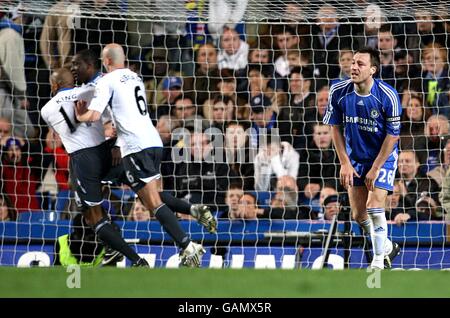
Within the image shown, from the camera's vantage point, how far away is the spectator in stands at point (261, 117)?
13.6m

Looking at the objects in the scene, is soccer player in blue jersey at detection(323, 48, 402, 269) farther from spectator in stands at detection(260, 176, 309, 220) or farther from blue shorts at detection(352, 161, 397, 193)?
spectator in stands at detection(260, 176, 309, 220)

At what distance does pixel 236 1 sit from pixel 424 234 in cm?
310

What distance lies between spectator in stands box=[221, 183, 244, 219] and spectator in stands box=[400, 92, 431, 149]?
201 centimetres

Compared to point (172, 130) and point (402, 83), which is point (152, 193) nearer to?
point (172, 130)

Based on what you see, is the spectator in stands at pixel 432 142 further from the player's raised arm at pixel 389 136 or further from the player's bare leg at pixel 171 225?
the player's bare leg at pixel 171 225

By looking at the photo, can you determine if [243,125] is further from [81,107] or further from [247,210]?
[81,107]

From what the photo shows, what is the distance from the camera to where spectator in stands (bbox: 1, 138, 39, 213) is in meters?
13.7

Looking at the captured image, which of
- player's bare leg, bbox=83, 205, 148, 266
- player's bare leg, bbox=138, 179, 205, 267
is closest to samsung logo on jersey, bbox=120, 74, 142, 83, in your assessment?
player's bare leg, bbox=138, 179, 205, 267

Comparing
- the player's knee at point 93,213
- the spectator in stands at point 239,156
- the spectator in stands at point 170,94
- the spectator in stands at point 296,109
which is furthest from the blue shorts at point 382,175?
the spectator in stands at point 170,94

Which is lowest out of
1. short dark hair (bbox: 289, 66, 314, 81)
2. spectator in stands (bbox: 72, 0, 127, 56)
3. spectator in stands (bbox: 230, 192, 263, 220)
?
spectator in stands (bbox: 230, 192, 263, 220)

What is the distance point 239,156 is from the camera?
13383mm

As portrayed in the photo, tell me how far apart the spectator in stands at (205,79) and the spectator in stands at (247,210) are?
2.00 metres
